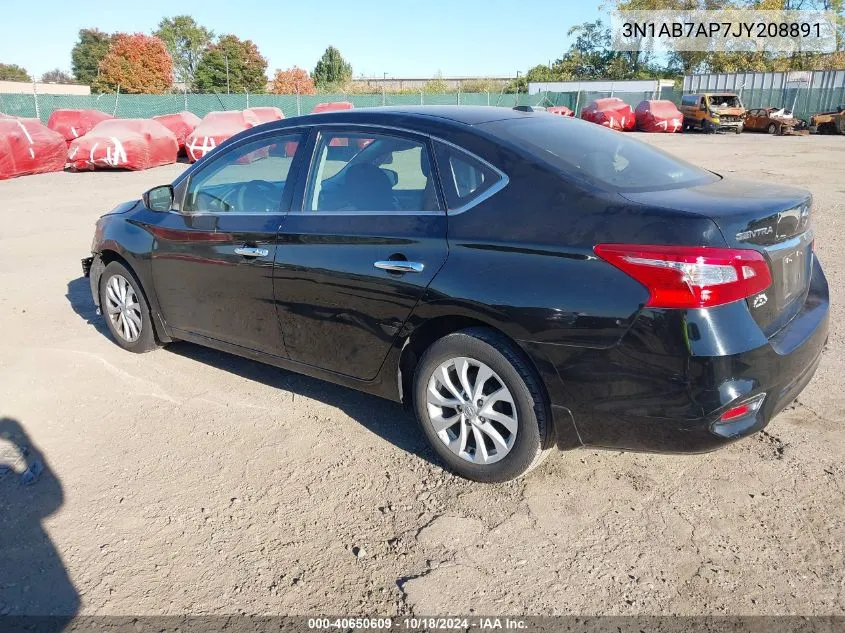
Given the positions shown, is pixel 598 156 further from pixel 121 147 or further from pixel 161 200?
pixel 121 147

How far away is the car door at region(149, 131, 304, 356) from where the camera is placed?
4.12 meters

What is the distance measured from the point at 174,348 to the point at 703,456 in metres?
3.91

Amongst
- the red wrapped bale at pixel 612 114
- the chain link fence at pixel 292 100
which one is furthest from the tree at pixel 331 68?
the red wrapped bale at pixel 612 114

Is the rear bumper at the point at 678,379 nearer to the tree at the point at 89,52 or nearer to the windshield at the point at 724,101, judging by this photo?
the windshield at the point at 724,101

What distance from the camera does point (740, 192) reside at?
3285 millimetres

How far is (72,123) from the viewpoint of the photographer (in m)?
22.4

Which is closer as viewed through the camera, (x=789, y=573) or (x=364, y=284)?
(x=789, y=573)

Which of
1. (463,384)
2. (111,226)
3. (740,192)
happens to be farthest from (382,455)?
(111,226)

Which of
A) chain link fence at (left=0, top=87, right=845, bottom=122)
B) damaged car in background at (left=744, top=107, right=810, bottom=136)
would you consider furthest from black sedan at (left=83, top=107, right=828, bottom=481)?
damaged car in background at (left=744, top=107, right=810, bottom=136)

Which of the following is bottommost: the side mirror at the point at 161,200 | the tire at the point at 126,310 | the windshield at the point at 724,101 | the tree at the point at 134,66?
the tire at the point at 126,310

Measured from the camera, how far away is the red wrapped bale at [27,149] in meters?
17.7

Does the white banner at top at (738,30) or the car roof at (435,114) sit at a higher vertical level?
the white banner at top at (738,30)

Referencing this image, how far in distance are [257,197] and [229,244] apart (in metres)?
0.34

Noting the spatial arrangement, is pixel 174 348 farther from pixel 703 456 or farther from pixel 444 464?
pixel 703 456
